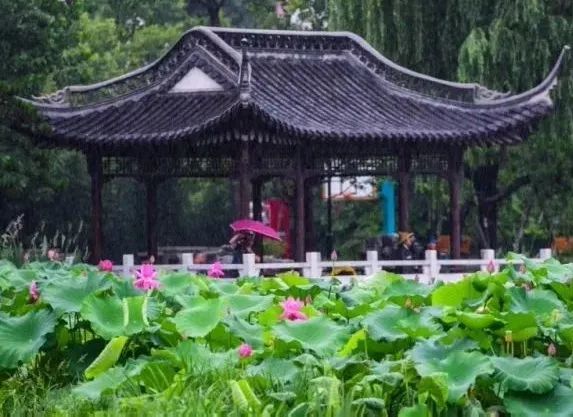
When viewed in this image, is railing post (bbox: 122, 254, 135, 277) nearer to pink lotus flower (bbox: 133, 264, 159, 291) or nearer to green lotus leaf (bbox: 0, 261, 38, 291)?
green lotus leaf (bbox: 0, 261, 38, 291)

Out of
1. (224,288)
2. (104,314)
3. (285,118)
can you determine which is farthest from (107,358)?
(285,118)

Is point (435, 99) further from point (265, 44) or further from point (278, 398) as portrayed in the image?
point (278, 398)

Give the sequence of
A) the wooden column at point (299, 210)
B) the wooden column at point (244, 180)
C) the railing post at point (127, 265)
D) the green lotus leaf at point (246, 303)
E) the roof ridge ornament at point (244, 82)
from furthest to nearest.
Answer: the wooden column at point (299, 210), the wooden column at point (244, 180), the roof ridge ornament at point (244, 82), the railing post at point (127, 265), the green lotus leaf at point (246, 303)

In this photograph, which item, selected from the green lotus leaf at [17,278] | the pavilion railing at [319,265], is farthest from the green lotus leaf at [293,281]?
the pavilion railing at [319,265]

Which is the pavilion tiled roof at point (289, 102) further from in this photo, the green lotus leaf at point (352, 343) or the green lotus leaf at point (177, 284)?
the green lotus leaf at point (352, 343)

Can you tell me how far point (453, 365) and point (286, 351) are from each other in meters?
0.84

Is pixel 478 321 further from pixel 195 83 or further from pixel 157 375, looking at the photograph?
pixel 195 83

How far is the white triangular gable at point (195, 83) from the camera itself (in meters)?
22.6

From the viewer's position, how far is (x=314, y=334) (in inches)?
259

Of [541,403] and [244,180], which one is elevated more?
[244,180]

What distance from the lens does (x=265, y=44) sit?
23.7m

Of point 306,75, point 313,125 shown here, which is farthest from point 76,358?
point 306,75

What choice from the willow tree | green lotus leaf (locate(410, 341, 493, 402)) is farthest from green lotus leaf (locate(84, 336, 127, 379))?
the willow tree

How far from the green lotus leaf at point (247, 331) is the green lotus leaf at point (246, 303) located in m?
0.35
